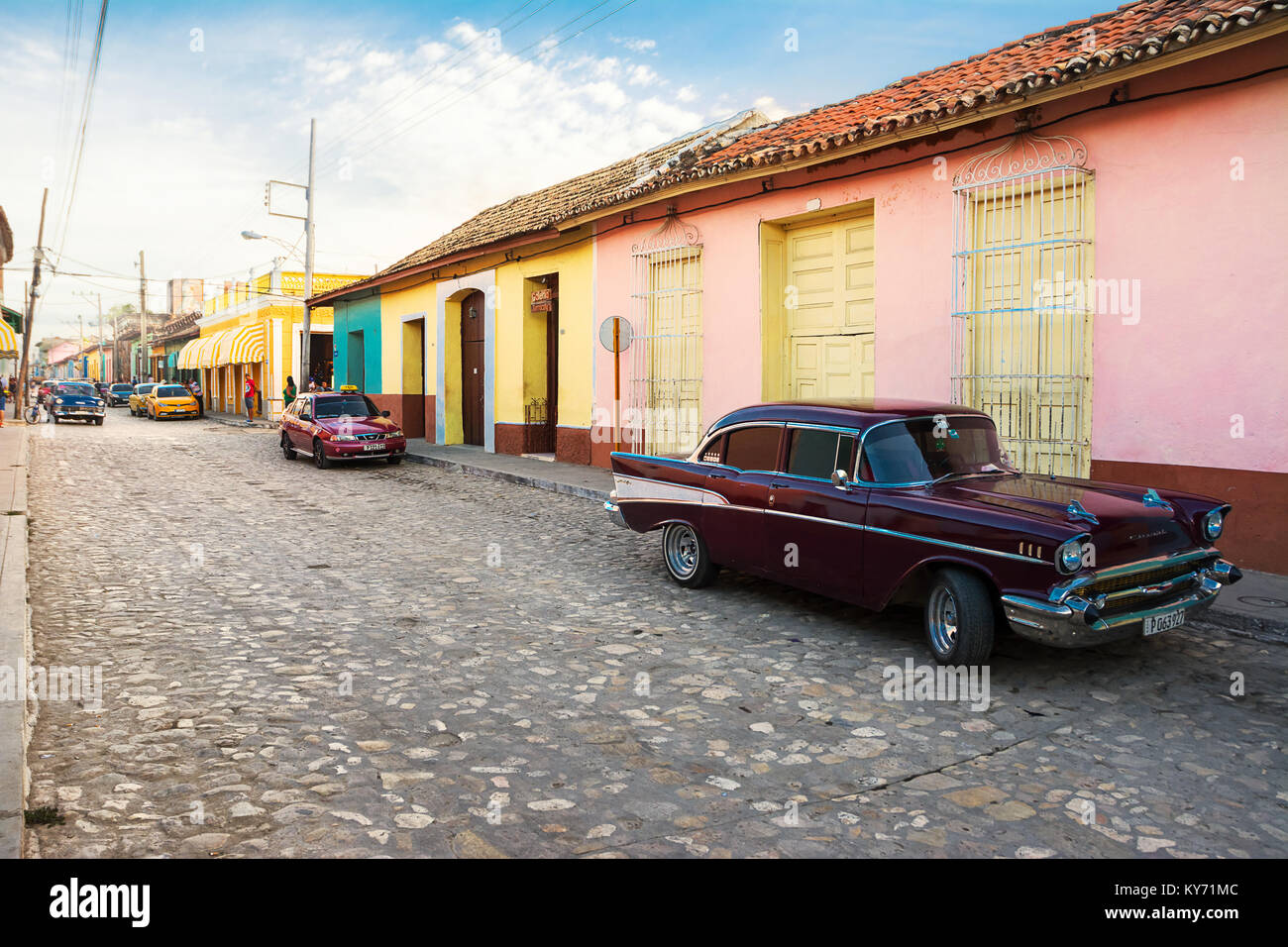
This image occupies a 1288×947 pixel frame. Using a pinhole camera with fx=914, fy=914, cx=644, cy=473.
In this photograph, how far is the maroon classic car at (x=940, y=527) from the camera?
4648mm

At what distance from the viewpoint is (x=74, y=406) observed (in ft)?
103

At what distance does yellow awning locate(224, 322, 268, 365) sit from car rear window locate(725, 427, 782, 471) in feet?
109

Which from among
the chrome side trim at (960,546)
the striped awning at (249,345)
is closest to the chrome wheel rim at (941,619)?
the chrome side trim at (960,546)

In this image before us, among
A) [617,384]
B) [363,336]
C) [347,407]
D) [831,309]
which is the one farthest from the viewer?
[363,336]

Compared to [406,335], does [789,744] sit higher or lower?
lower

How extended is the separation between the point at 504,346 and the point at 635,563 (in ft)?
36.2

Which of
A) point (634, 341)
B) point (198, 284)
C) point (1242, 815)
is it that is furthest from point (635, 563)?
point (198, 284)

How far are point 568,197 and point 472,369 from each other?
457 cm

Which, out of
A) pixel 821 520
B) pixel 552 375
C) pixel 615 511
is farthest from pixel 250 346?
pixel 821 520

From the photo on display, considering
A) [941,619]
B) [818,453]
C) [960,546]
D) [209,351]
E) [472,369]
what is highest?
[209,351]

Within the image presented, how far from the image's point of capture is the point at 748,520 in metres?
6.46
